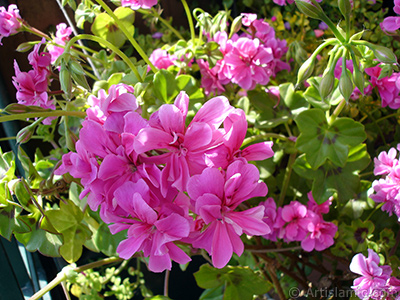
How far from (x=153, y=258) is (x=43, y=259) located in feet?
1.75

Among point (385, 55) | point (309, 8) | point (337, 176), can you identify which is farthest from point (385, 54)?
point (337, 176)

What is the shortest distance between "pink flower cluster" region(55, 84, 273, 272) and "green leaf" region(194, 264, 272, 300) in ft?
1.10

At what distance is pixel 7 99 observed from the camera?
824 mm

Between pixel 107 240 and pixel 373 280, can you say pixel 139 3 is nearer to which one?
pixel 107 240

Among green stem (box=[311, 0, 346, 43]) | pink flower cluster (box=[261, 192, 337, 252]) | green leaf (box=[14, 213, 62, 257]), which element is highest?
green stem (box=[311, 0, 346, 43])

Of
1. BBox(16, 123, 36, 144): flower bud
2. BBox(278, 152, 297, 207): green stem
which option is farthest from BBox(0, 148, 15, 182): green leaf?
BBox(278, 152, 297, 207): green stem

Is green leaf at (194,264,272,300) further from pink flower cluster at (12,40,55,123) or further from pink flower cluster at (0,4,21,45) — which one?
pink flower cluster at (0,4,21,45)

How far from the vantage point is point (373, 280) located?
0.56 m

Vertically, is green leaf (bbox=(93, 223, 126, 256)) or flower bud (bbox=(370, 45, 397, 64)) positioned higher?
flower bud (bbox=(370, 45, 397, 64))

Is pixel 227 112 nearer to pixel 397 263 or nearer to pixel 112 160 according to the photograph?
pixel 112 160

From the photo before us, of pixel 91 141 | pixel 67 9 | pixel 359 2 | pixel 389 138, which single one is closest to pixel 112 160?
pixel 91 141

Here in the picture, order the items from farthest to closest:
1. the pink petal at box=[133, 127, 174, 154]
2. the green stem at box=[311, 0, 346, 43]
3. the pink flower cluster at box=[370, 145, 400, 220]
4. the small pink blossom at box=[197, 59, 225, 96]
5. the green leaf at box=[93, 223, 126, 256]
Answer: the small pink blossom at box=[197, 59, 225, 96] → the green leaf at box=[93, 223, 126, 256] → the pink flower cluster at box=[370, 145, 400, 220] → the green stem at box=[311, 0, 346, 43] → the pink petal at box=[133, 127, 174, 154]

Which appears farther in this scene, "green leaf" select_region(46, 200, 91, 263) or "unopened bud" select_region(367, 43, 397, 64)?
"green leaf" select_region(46, 200, 91, 263)

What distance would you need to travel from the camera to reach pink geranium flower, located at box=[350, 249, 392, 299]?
1.81 ft
